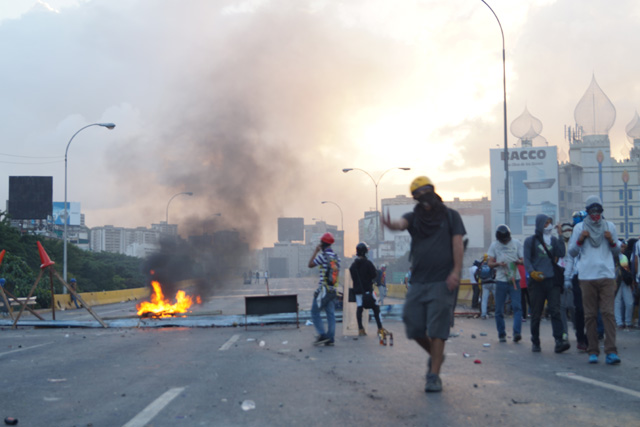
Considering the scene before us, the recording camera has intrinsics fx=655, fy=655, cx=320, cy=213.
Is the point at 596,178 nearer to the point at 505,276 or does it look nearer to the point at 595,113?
the point at 595,113

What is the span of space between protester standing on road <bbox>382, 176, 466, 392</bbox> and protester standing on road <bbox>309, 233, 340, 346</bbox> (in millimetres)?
4599

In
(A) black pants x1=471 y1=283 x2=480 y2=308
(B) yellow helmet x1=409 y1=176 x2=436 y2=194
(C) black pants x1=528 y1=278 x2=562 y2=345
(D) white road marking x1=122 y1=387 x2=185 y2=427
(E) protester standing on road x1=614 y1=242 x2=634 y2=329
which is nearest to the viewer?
A: (D) white road marking x1=122 y1=387 x2=185 y2=427

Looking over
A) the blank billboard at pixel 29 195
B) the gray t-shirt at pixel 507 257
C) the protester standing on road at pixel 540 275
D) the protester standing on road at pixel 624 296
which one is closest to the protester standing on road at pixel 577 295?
the protester standing on road at pixel 540 275

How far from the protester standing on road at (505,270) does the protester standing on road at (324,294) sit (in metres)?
2.61

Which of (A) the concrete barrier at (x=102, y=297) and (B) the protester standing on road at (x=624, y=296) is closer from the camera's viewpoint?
(B) the protester standing on road at (x=624, y=296)

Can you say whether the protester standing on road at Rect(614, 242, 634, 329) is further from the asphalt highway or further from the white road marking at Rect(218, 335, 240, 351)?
the white road marking at Rect(218, 335, 240, 351)

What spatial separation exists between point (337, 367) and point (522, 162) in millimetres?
116240

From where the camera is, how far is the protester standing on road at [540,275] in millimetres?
9078

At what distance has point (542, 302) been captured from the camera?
9250 millimetres

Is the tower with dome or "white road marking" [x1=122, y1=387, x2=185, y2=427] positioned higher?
the tower with dome

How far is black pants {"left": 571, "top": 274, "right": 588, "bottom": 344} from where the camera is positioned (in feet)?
30.1

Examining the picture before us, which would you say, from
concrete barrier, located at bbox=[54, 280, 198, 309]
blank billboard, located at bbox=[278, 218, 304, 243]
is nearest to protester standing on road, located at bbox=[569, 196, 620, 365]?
concrete barrier, located at bbox=[54, 280, 198, 309]

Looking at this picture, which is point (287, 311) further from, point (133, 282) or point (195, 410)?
point (133, 282)

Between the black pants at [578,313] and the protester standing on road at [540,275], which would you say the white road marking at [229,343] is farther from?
the black pants at [578,313]
